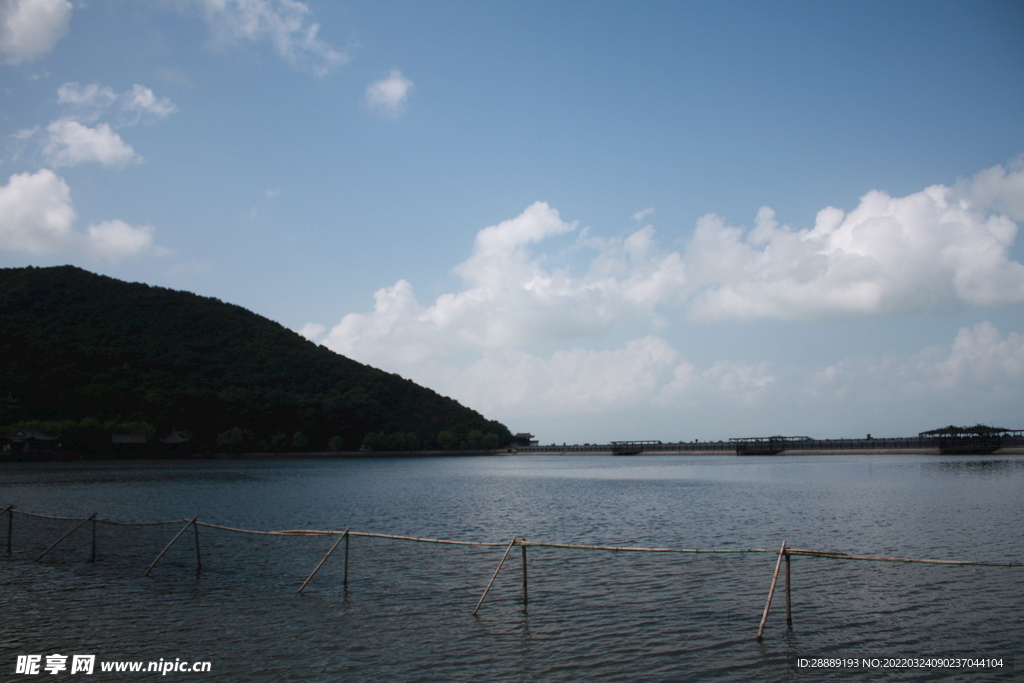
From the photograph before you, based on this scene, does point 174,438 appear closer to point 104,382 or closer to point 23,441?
point 104,382

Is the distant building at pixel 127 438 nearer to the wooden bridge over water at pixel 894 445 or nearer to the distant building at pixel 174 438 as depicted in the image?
the distant building at pixel 174 438

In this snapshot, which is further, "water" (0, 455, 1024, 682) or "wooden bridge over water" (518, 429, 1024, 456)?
"wooden bridge over water" (518, 429, 1024, 456)

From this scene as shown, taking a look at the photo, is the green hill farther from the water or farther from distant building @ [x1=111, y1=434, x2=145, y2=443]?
the water

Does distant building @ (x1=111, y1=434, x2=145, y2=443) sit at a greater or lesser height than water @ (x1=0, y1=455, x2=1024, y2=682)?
greater

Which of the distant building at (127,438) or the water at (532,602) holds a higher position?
the distant building at (127,438)

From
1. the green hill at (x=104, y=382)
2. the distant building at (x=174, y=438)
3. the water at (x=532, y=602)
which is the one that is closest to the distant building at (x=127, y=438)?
the green hill at (x=104, y=382)

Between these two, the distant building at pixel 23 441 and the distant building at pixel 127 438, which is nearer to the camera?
the distant building at pixel 23 441

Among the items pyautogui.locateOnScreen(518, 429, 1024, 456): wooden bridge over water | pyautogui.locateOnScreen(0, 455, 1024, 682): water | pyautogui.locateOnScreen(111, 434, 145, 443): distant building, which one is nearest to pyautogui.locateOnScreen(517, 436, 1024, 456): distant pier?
pyautogui.locateOnScreen(518, 429, 1024, 456): wooden bridge over water

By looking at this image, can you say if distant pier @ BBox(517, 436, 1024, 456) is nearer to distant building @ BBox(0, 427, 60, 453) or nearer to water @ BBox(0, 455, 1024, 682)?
water @ BBox(0, 455, 1024, 682)

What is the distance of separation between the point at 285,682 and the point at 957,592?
20.9 metres

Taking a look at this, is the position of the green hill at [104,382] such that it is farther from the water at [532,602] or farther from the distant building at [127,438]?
the water at [532,602]

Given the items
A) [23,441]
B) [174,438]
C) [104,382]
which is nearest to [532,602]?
[23,441]

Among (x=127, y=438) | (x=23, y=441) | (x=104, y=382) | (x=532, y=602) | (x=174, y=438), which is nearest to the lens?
(x=532, y=602)

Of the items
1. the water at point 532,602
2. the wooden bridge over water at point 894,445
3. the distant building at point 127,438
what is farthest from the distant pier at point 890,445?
the distant building at point 127,438
